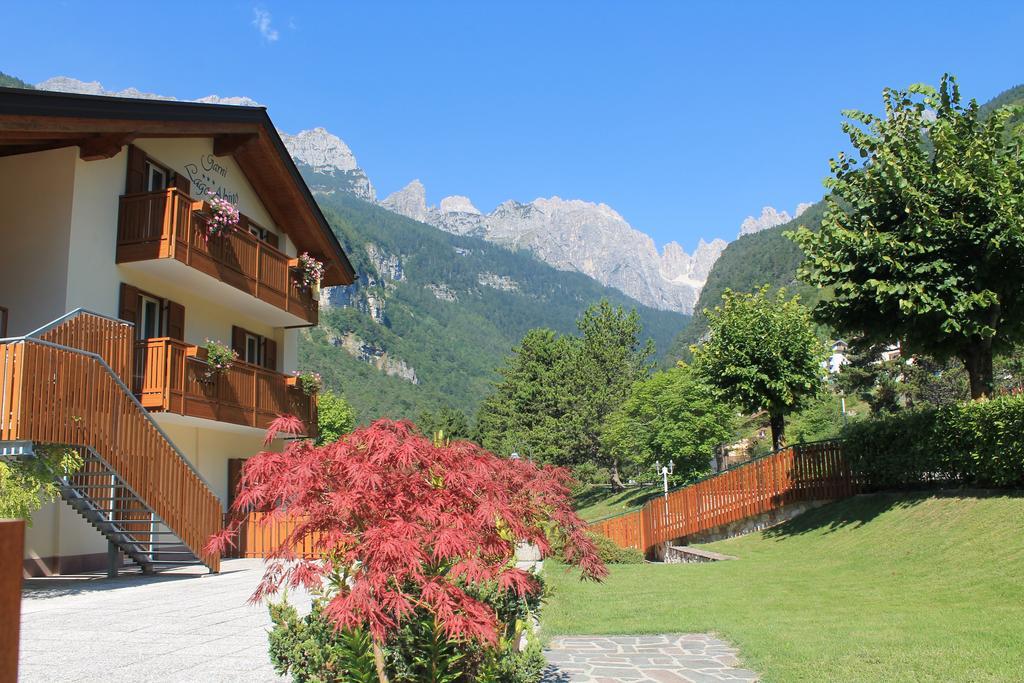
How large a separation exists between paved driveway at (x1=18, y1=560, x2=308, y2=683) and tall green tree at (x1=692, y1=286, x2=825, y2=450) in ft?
46.4

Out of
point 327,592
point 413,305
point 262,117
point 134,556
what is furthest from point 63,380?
point 413,305

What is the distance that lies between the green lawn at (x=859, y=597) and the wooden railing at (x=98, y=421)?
6829 mm

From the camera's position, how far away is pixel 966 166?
14.2 m

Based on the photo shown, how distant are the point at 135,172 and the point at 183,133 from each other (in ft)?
4.29

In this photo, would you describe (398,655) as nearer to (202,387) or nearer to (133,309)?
(202,387)

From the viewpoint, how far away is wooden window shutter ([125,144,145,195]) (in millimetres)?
16922

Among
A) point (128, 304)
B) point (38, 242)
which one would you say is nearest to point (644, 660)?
point (128, 304)

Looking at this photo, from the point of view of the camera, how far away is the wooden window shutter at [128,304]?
16.5 meters

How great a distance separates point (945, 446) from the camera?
15.6 m

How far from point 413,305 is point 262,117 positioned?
158 meters

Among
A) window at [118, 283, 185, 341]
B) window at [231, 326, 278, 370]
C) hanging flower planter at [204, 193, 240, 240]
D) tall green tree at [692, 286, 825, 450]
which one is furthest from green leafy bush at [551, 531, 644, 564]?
hanging flower planter at [204, 193, 240, 240]

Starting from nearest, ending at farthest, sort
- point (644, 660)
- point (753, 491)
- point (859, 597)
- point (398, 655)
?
point (398, 655) → point (644, 660) → point (859, 597) → point (753, 491)

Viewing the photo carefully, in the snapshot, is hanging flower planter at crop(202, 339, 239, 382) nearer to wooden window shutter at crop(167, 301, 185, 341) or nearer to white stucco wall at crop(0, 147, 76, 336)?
wooden window shutter at crop(167, 301, 185, 341)

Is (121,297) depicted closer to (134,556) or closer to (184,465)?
(184,465)
